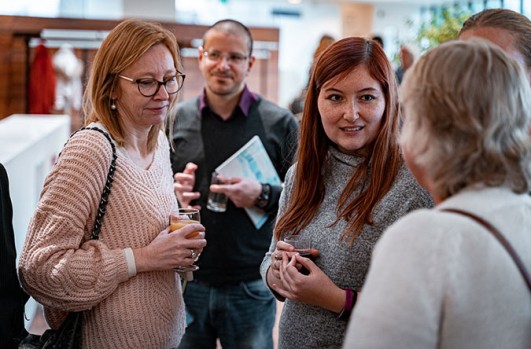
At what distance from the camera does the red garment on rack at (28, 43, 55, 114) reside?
8.11 m

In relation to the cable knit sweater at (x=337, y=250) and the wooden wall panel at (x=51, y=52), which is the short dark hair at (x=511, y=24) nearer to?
the cable knit sweater at (x=337, y=250)

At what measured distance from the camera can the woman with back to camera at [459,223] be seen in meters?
1.02

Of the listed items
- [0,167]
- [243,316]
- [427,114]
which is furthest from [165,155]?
[427,114]

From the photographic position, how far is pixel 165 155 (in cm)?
218

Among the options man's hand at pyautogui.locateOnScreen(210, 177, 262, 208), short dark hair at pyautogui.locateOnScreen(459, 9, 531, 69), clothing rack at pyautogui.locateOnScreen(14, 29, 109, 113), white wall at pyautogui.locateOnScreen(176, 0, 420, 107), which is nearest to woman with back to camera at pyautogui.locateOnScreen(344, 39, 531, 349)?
short dark hair at pyautogui.locateOnScreen(459, 9, 531, 69)

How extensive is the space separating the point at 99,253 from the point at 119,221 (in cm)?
10

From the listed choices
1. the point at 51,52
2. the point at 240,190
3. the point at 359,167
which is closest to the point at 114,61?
the point at 359,167

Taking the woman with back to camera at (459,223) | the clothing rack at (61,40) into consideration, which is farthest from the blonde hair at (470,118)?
the clothing rack at (61,40)

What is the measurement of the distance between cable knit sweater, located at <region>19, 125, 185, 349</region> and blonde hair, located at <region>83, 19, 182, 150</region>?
0.36ft

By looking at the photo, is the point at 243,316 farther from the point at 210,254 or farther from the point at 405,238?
the point at 405,238

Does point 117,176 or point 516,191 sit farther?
point 117,176

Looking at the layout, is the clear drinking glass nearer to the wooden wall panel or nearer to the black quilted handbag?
the black quilted handbag

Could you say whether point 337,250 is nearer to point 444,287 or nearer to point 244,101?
point 444,287

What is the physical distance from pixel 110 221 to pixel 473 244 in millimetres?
1078
